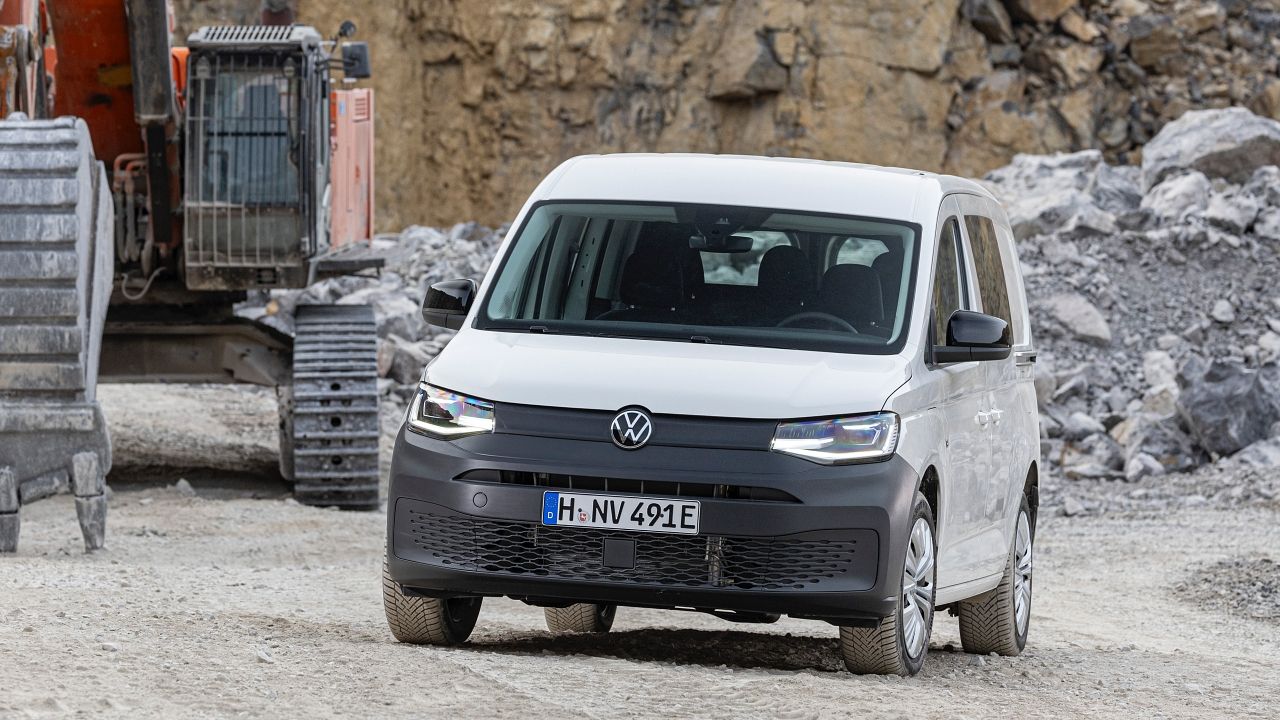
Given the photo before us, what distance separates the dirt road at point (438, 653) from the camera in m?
5.45

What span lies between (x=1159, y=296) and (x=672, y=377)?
54.7 ft

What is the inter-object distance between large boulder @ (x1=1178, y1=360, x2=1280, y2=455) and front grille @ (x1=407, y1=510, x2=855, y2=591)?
11.7m

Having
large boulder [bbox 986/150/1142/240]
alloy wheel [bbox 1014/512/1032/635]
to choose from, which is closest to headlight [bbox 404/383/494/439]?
alloy wheel [bbox 1014/512/1032/635]

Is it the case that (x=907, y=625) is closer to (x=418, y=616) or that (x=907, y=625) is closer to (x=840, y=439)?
(x=840, y=439)

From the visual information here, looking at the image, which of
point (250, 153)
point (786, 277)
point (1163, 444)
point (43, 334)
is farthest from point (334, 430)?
point (1163, 444)

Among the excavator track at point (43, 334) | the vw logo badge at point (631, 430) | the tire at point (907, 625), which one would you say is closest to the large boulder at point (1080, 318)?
the excavator track at point (43, 334)

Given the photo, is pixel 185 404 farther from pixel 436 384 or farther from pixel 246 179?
pixel 436 384

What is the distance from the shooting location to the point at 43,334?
8.65 metres

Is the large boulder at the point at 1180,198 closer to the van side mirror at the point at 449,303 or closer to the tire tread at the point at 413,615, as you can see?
the van side mirror at the point at 449,303

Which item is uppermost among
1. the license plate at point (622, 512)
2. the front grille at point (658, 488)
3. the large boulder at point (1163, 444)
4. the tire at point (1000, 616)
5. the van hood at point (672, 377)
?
the van hood at point (672, 377)

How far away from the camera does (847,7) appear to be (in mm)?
34188

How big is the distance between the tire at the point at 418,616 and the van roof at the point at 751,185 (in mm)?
1558

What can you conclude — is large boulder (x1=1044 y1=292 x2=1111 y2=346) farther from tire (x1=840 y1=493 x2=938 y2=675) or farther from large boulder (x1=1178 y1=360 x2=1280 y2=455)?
tire (x1=840 y1=493 x2=938 y2=675)

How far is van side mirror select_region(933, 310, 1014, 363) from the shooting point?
6672 mm
